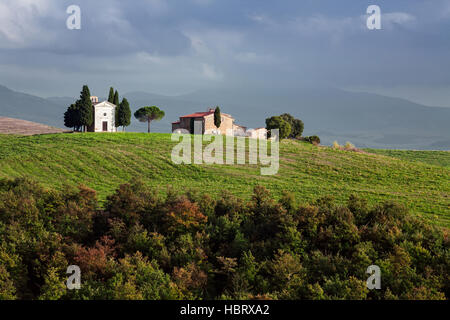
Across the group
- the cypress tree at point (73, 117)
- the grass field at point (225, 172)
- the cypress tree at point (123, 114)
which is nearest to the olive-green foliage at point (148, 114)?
the cypress tree at point (123, 114)

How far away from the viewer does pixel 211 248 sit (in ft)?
57.0

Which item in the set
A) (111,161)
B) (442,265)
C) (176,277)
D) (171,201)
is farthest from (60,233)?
(111,161)

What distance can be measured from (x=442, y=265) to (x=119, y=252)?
42.2ft

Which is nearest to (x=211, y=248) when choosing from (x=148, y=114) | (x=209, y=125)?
(x=209, y=125)

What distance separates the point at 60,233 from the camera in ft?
60.1

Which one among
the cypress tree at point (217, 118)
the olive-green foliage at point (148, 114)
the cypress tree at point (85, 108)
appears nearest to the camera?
the cypress tree at point (85, 108)

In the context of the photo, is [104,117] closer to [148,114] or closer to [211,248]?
[148,114]

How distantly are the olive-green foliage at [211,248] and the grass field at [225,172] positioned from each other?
9.22 metres

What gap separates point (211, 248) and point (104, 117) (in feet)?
190

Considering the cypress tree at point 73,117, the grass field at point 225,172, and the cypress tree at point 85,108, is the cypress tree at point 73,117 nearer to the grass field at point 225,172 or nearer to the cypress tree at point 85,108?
the cypress tree at point 85,108

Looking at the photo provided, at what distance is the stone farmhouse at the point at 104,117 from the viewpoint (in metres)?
69.3

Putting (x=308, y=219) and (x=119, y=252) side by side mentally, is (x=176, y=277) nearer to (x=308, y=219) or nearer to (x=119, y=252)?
(x=119, y=252)

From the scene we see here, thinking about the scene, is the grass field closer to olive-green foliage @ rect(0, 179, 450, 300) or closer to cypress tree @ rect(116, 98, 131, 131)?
olive-green foliage @ rect(0, 179, 450, 300)

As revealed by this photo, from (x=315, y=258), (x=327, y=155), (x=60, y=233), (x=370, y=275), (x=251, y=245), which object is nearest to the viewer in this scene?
(x=370, y=275)
